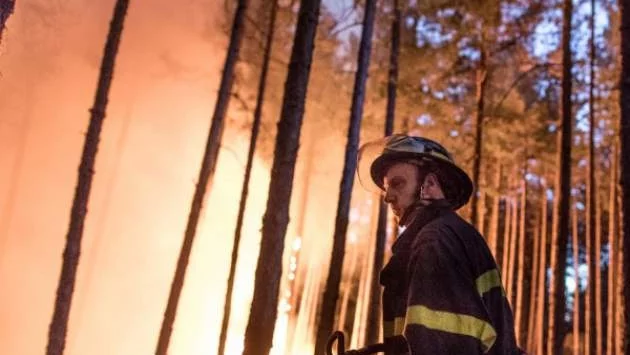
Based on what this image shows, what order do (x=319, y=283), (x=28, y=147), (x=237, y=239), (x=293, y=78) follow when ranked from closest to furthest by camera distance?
(x=293, y=78)
(x=237, y=239)
(x=28, y=147)
(x=319, y=283)

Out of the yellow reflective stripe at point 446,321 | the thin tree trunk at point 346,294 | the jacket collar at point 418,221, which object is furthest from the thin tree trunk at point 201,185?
the thin tree trunk at point 346,294

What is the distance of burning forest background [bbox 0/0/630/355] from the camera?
46.2ft

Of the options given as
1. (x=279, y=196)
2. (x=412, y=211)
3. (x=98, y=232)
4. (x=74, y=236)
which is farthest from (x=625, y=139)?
(x=98, y=232)

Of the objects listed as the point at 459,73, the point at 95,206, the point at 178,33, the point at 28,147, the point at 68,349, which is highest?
the point at 178,33

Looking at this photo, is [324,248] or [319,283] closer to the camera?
[324,248]

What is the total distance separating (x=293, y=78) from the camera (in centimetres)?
627

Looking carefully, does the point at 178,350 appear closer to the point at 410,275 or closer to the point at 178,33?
the point at 178,33

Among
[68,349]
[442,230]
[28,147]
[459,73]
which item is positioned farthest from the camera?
[68,349]

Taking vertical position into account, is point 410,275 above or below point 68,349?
above

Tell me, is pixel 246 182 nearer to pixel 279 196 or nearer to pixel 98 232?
pixel 279 196

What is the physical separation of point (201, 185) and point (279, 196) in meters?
5.30

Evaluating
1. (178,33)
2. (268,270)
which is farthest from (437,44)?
(268,270)

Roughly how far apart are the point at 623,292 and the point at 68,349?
67.9 ft

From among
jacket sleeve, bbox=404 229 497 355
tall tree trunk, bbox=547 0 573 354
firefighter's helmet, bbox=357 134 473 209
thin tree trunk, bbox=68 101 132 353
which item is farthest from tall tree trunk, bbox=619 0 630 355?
thin tree trunk, bbox=68 101 132 353
